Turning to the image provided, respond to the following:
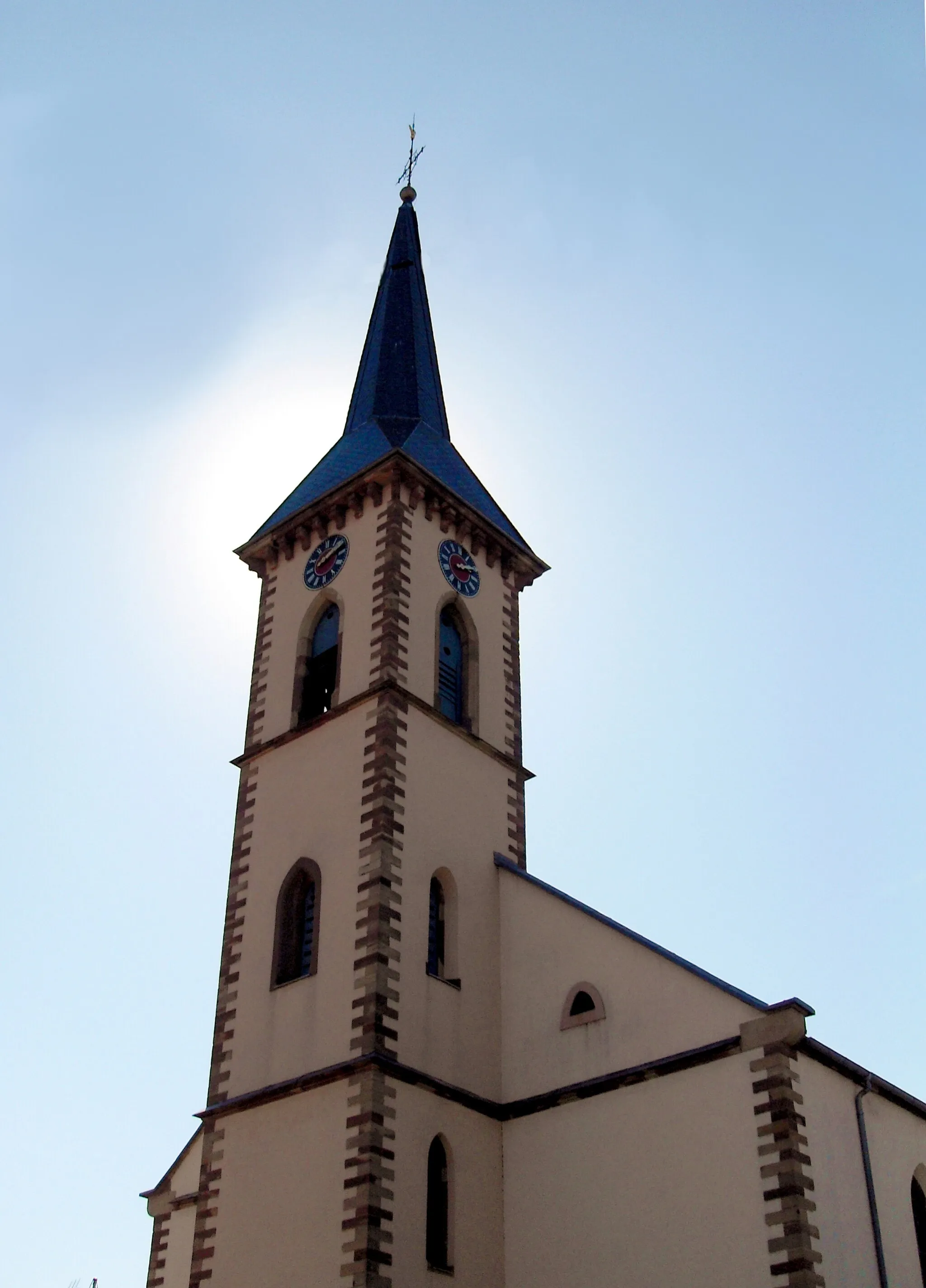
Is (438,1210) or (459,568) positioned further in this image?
(459,568)

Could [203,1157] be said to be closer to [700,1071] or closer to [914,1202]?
[700,1071]

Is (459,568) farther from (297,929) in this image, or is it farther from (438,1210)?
(438,1210)

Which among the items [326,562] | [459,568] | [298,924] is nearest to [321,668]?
[326,562]

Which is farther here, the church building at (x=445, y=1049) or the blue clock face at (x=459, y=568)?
the blue clock face at (x=459, y=568)

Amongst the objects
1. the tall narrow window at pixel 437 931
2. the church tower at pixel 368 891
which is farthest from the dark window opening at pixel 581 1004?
the tall narrow window at pixel 437 931

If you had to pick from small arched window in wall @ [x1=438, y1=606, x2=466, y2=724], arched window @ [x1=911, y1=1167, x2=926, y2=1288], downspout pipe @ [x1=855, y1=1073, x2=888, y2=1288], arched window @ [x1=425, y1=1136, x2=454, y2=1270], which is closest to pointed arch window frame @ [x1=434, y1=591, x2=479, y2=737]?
small arched window in wall @ [x1=438, y1=606, x2=466, y2=724]

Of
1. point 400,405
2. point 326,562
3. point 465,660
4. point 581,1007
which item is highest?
point 400,405

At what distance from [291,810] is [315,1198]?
276 inches

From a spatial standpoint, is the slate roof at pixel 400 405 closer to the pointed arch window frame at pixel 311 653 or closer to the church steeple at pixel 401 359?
the church steeple at pixel 401 359

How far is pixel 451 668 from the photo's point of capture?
2759 cm

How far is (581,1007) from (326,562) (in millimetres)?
10572

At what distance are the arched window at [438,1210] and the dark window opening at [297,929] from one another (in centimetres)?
351

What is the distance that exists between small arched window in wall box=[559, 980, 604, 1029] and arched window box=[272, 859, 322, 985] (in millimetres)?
4027

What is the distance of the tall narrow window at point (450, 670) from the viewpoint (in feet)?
88.5
